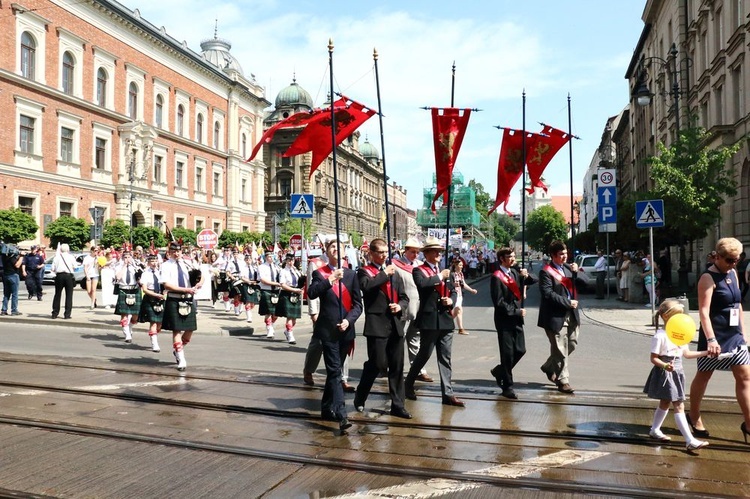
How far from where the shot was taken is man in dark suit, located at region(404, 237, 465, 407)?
7504 mm

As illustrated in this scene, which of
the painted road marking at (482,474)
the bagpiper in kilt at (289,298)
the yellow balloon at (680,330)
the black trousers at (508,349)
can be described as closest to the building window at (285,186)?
the bagpiper in kilt at (289,298)

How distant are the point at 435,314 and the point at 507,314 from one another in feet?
3.60

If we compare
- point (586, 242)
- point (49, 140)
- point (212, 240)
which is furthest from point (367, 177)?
point (212, 240)

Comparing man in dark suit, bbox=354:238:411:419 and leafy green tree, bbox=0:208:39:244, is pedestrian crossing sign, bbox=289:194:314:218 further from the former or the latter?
leafy green tree, bbox=0:208:39:244

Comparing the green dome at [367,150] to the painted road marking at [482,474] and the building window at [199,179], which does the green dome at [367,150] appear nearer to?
the building window at [199,179]

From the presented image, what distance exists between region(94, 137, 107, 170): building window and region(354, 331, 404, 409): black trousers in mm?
39811

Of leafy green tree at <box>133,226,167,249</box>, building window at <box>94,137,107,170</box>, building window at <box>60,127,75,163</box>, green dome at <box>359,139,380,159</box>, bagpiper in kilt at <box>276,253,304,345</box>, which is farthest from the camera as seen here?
green dome at <box>359,139,380,159</box>

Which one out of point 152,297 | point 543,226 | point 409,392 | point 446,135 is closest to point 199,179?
point 152,297

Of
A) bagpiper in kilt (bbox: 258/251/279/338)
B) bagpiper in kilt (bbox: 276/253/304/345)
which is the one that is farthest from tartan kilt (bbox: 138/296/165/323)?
bagpiper in kilt (bbox: 258/251/279/338)

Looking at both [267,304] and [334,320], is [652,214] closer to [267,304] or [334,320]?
[267,304]

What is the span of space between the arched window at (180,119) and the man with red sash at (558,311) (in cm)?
4768

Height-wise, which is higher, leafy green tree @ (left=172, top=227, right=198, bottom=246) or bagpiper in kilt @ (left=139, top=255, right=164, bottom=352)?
leafy green tree @ (left=172, top=227, right=198, bottom=246)

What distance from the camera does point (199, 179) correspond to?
2175 inches

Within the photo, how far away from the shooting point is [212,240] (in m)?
26.7
